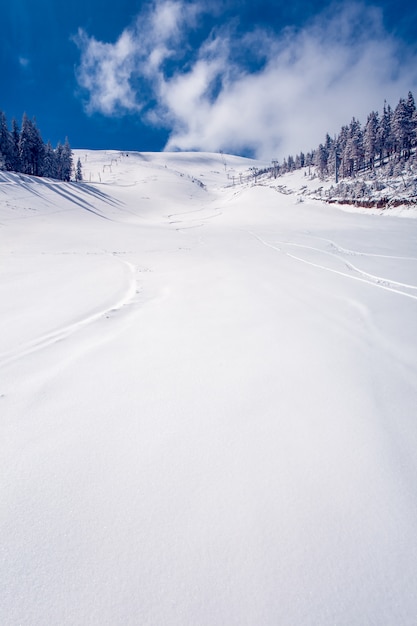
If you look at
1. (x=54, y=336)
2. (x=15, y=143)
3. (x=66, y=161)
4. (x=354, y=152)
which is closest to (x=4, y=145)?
(x=15, y=143)

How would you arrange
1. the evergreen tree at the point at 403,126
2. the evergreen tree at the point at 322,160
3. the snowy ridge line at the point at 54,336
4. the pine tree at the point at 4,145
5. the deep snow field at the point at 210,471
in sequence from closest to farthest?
the deep snow field at the point at 210,471 < the snowy ridge line at the point at 54,336 < the pine tree at the point at 4,145 < the evergreen tree at the point at 403,126 < the evergreen tree at the point at 322,160

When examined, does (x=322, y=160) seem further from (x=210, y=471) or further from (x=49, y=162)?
(x=210, y=471)

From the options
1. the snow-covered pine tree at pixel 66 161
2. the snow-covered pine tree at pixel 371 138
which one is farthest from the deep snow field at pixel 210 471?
the snow-covered pine tree at pixel 66 161

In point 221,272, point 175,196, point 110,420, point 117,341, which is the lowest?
point 110,420

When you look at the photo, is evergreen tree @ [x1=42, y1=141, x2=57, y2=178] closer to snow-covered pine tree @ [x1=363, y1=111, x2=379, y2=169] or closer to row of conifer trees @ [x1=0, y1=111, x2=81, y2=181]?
row of conifer trees @ [x1=0, y1=111, x2=81, y2=181]

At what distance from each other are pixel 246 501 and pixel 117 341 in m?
2.14

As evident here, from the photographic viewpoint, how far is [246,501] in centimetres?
131

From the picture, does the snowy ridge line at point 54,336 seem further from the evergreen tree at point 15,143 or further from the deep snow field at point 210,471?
the evergreen tree at point 15,143

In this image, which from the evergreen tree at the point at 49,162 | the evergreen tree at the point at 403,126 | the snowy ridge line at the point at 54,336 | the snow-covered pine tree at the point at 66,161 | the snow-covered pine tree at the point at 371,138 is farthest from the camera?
the snow-covered pine tree at the point at 66,161

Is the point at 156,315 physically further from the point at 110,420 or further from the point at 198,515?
the point at 198,515

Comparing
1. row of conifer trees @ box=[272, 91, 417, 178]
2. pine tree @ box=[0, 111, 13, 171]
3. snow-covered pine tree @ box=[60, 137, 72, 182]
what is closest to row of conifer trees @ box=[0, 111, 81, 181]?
pine tree @ box=[0, 111, 13, 171]

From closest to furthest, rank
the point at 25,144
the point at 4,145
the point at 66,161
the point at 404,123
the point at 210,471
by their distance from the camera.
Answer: the point at 210,471, the point at 404,123, the point at 4,145, the point at 25,144, the point at 66,161

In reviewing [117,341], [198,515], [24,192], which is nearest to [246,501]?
[198,515]

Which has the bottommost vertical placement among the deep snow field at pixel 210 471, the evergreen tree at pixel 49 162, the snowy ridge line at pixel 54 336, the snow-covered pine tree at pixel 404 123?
the deep snow field at pixel 210 471
